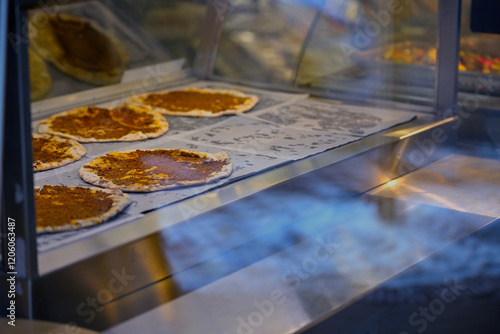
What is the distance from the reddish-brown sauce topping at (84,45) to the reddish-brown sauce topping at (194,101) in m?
0.26

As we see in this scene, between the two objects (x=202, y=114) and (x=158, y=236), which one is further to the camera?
(x=202, y=114)

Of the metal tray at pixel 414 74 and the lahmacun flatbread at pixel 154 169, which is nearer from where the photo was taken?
the lahmacun flatbread at pixel 154 169

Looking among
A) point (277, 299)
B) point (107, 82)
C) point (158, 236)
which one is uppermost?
point (107, 82)

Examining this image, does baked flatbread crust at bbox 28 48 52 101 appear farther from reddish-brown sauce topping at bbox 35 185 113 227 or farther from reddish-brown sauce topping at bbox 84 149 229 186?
reddish-brown sauce topping at bbox 35 185 113 227

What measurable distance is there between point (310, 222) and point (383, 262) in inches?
10.4

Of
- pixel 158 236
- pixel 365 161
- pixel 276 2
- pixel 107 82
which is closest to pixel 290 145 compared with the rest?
pixel 365 161

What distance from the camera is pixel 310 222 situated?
1.72 meters

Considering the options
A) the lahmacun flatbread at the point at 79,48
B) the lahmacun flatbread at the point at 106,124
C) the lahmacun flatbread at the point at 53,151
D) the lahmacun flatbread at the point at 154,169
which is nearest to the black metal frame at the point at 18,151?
the lahmacun flatbread at the point at 154,169

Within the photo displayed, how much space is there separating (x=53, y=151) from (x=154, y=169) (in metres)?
0.37

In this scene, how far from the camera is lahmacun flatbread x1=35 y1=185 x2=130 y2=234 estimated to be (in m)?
1.40

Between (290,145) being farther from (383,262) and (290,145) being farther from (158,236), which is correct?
(158,236)

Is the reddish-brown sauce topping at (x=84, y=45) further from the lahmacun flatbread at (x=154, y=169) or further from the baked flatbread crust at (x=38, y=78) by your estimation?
the lahmacun flatbread at (x=154, y=169)

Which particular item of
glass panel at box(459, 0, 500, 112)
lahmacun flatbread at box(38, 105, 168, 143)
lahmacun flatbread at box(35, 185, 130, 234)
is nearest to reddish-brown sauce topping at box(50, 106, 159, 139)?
lahmacun flatbread at box(38, 105, 168, 143)

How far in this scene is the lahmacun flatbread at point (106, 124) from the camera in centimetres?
215
